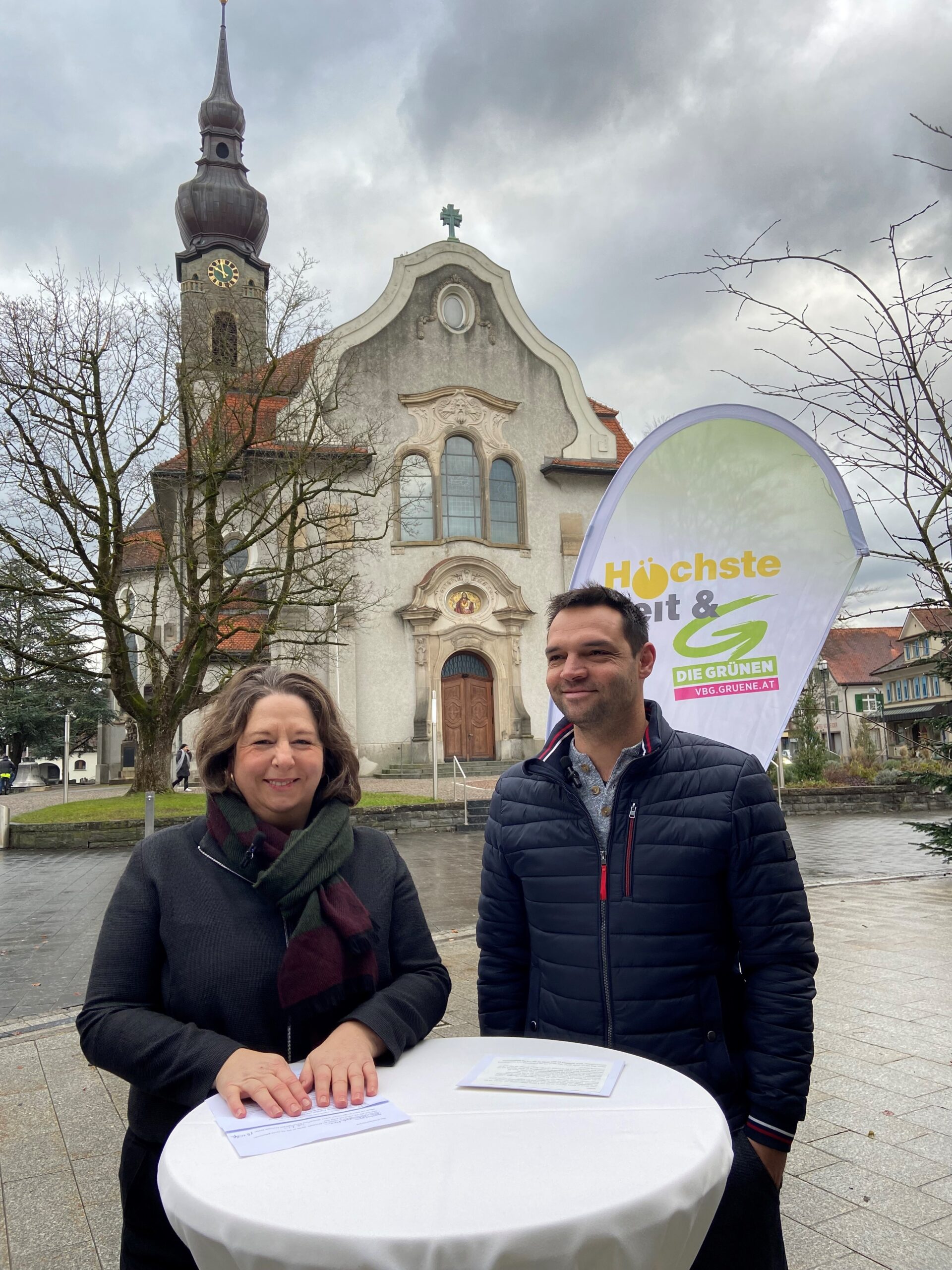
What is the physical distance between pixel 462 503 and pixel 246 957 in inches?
1137

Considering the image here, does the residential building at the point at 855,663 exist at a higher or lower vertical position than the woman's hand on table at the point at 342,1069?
higher

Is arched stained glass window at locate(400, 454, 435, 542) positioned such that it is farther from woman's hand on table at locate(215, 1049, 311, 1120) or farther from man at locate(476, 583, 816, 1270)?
woman's hand on table at locate(215, 1049, 311, 1120)

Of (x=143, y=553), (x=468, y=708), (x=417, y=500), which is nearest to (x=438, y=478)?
(x=417, y=500)

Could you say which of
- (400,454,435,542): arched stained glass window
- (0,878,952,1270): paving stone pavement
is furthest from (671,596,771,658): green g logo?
(400,454,435,542): arched stained glass window

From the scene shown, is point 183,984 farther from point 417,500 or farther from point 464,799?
point 417,500

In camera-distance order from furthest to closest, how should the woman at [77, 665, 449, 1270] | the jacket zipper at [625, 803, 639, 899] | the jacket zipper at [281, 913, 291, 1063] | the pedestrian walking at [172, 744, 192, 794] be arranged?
the pedestrian walking at [172, 744, 192, 794] < the jacket zipper at [625, 803, 639, 899] < the jacket zipper at [281, 913, 291, 1063] < the woman at [77, 665, 449, 1270]

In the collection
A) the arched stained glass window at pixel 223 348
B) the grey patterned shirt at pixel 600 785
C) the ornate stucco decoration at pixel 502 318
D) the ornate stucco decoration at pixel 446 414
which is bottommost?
the grey patterned shirt at pixel 600 785

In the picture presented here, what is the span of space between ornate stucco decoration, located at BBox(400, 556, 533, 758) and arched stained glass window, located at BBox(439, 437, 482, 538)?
132 centimetres

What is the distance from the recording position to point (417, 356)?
3097 centimetres

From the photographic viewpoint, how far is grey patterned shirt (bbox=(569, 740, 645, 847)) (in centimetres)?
260

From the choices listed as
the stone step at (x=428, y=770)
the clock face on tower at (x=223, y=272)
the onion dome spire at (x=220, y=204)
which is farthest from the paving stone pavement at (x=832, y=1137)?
the onion dome spire at (x=220, y=204)

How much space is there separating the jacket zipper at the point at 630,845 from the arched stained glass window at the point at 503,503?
28.6m

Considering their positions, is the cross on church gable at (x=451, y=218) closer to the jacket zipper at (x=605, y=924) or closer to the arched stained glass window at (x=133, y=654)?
the arched stained glass window at (x=133, y=654)

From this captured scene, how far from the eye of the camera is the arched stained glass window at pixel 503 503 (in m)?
31.2
